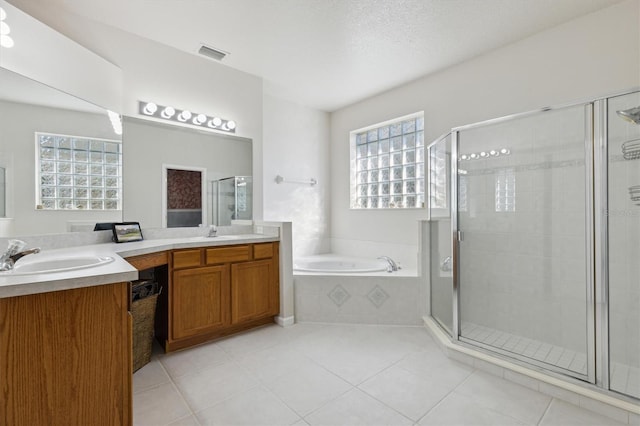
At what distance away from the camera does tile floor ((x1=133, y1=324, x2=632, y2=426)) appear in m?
1.53

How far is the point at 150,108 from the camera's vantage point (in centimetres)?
261

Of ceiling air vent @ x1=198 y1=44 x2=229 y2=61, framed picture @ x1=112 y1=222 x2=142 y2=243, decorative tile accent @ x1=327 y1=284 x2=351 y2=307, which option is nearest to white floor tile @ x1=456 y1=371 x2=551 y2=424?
decorative tile accent @ x1=327 y1=284 x2=351 y2=307

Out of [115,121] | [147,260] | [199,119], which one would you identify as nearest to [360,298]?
[147,260]

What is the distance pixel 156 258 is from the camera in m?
2.09

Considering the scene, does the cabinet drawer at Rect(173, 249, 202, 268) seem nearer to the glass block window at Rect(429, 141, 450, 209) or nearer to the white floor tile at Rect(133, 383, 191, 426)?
the white floor tile at Rect(133, 383, 191, 426)

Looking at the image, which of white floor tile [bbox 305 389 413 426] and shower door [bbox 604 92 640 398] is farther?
shower door [bbox 604 92 640 398]

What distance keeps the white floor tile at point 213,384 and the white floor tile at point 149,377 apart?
0.11 metres

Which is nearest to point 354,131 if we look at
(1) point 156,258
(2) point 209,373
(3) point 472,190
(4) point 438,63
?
(4) point 438,63

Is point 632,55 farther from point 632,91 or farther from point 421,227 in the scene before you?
point 421,227

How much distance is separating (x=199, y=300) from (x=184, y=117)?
168 cm

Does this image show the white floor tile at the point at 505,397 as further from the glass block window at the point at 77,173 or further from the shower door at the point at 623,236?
the glass block window at the point at 77,173

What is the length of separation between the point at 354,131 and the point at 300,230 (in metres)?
1.54

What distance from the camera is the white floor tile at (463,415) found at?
4.88ft

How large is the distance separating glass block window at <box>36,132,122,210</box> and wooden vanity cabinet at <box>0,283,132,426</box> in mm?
1340
